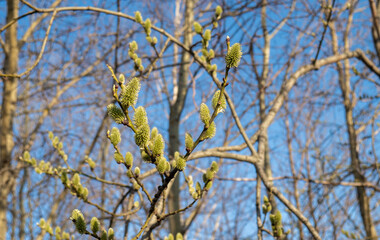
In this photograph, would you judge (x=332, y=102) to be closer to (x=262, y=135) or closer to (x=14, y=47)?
(x=262, y=135)

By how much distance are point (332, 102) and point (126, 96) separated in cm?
496

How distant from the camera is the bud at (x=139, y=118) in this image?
2.92 feet

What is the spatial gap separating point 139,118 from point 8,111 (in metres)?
4.04

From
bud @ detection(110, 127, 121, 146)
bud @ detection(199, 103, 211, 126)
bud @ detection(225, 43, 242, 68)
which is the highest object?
bud @ detection(225, 43, 242, 68)

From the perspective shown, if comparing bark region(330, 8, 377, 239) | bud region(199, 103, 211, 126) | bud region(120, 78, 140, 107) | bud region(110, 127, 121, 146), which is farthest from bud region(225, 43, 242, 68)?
bark region(330, 8, 377, 239)

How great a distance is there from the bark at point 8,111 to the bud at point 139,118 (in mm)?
3473

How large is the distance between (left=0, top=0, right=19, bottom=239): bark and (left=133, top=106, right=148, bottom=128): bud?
3.47 meters

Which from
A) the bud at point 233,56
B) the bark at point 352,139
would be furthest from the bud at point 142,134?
the bark at point 352,139

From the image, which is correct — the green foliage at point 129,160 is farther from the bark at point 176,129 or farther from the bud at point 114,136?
the bark at point 176,129

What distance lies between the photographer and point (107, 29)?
5652 mm

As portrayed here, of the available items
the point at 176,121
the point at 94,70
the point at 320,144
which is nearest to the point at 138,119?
the point at 176,121

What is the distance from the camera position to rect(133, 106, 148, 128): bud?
89cm

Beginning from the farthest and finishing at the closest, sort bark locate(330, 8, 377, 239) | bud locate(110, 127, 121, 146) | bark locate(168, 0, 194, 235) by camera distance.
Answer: bark locate(330, 8, 377, 239), bark locate(168, 0, 194, 235), bud locate(110, 127, 121, 146)

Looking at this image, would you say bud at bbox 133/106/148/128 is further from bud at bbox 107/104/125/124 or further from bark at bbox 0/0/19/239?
bark at bbox 0/0/19/239
